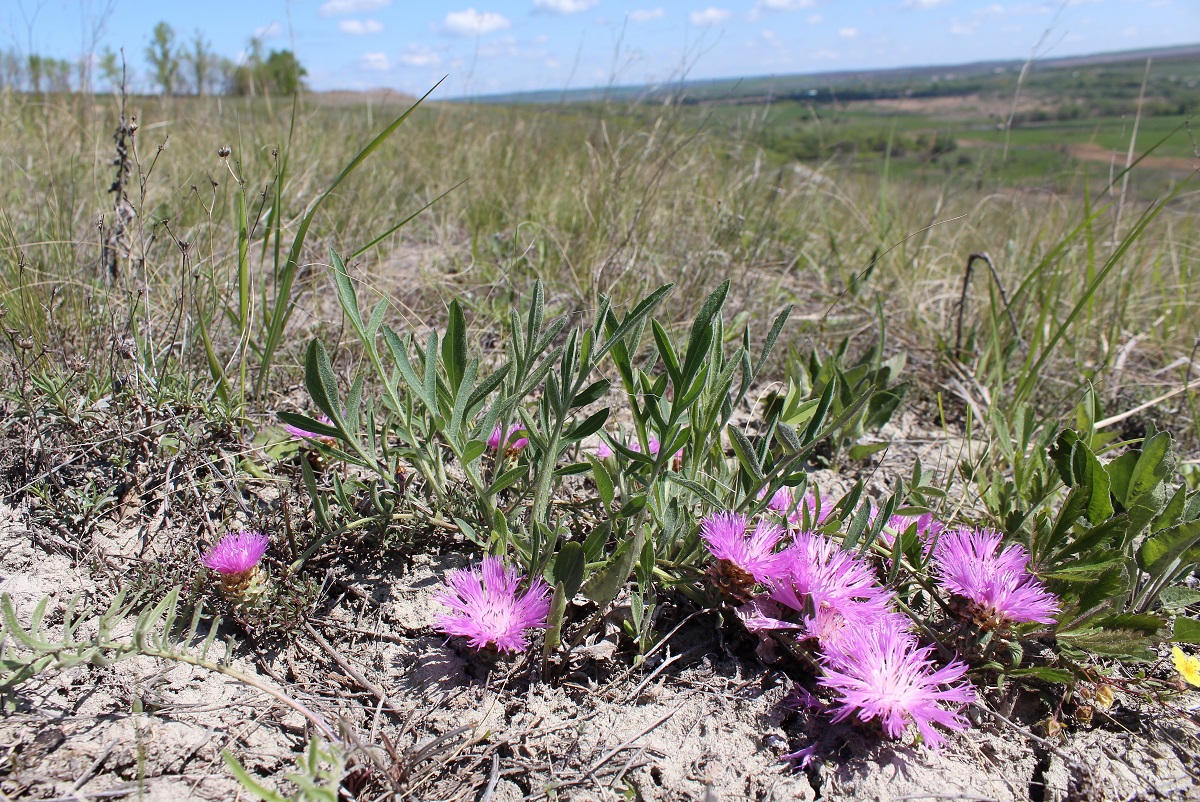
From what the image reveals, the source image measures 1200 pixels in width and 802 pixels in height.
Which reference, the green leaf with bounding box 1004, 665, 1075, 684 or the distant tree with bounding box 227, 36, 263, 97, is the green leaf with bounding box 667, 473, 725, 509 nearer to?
the green leaf with bounding box 1004, 665, 1075, 684

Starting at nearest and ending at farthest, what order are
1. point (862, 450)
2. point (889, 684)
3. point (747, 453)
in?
point (889, 684) → point (747, 453) → point (862, 450)

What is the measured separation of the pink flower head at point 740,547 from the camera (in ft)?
4.28

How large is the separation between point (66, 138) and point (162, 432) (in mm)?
3213

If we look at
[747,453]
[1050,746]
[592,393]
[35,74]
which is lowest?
[1050,746]

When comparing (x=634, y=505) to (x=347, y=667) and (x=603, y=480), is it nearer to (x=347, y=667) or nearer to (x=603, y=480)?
(x=603, y=480)

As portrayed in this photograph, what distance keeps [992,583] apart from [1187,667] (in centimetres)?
35

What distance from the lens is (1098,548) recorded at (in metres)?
1.38

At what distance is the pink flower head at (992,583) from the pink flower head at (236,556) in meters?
1.22

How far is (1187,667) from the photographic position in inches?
50.1

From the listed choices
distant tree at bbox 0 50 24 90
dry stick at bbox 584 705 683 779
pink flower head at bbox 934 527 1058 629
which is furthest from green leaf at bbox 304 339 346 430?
Result: distant tree at bbox 0 50 24 90

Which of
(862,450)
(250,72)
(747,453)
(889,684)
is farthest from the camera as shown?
(250,72)

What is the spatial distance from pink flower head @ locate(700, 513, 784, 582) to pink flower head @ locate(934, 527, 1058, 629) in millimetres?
318

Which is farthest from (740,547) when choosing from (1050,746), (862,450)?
(862,450)

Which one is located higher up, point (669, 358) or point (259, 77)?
point (259, 77)
